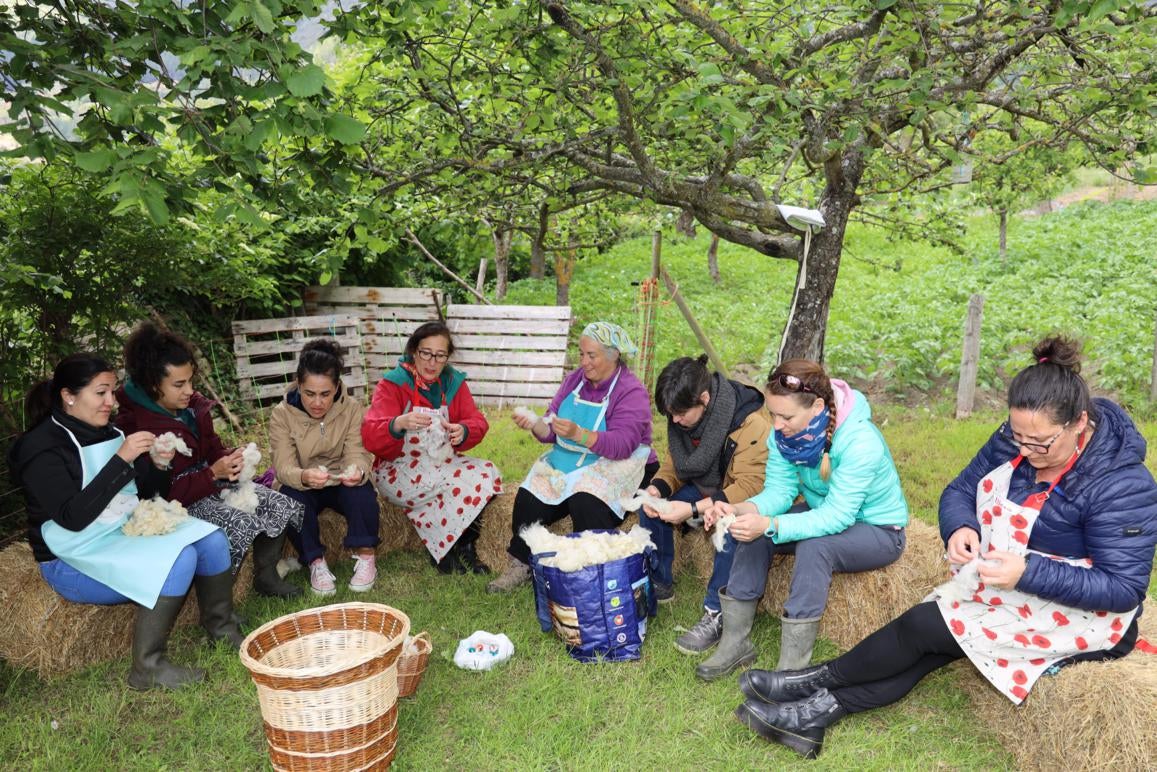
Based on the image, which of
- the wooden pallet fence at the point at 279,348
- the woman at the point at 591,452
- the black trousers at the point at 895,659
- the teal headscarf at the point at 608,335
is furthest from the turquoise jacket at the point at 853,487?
the wooden pallet fence at the point at 279,348

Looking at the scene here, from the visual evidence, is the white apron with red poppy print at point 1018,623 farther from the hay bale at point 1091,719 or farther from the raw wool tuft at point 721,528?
the raw wool tuft at point 721,528

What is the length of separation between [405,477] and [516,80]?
235cm

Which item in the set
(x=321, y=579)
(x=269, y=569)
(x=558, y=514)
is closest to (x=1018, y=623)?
(x=558, y=514)

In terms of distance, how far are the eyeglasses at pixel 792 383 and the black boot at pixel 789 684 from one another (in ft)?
3.72

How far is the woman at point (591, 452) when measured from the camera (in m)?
4.19

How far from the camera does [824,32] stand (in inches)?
178

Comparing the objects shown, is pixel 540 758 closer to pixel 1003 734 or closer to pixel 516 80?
pixel 1003 734

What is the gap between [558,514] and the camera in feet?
14.2

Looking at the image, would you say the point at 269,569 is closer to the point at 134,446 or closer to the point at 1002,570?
the point at 134,446

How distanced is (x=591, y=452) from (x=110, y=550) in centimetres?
233

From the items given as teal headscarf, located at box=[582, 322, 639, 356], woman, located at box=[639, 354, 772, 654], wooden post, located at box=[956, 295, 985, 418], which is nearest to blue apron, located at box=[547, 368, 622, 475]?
teal headscarf, located at box=[582, 322, 639, 356]

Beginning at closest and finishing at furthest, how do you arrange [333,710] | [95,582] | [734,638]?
1. [333,710]
2. [95,582]
3. [734,638]

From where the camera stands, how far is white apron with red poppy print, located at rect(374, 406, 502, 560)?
4512 mm

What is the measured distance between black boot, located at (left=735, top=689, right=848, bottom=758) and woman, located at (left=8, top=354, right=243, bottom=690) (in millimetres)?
2449
